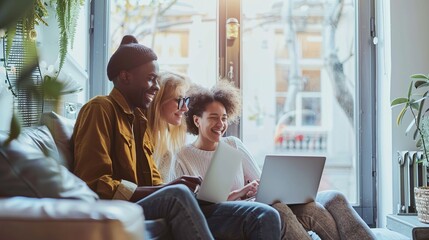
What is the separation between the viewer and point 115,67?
7.31ft

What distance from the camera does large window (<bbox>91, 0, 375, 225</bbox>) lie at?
3.23 meters

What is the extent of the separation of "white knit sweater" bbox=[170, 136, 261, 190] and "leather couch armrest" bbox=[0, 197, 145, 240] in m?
1.56

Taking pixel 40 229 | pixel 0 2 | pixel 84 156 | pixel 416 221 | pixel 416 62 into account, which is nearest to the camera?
pixel 0 2

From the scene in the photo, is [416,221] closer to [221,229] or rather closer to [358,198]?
[358,198]

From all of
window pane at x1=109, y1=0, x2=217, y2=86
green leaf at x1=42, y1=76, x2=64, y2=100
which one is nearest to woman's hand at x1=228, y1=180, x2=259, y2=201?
window pane at x1=109, y1=0, x2=217, y2=86

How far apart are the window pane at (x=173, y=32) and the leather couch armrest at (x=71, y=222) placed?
233 centimetres

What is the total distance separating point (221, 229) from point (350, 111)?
1.55m

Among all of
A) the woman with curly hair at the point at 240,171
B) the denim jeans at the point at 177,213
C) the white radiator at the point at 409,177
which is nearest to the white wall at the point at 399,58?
the white radiator at the point at 409,177

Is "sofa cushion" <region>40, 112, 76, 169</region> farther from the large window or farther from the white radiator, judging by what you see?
the white radiator

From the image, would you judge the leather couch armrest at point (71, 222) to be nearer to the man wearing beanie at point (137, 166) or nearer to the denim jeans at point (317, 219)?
the man wearing beanie at point (137, 166)

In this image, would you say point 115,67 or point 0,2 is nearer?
point 0,2

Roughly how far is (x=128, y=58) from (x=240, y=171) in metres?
0.77

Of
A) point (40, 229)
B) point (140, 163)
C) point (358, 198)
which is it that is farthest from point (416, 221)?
point (40, 229)

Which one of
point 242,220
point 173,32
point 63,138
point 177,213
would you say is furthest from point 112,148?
point 173,32
